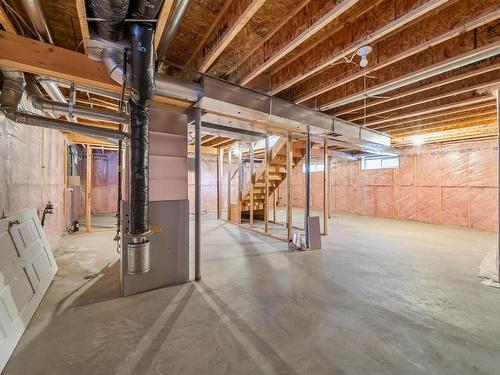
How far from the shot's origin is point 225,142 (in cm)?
638

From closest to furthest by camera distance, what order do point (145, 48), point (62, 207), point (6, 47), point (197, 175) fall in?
point (145, 48)
point (6, 47)
point (197, 175)
point (62, 207)

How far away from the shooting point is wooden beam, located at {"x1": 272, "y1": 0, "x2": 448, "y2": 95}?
1.63 m

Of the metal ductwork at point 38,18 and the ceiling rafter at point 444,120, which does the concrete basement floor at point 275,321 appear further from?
the ceiling rafter at point 444,120

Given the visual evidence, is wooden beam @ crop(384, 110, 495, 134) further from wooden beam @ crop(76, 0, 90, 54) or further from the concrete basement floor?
wooden beam @ crop(76, 0, 90, 54)

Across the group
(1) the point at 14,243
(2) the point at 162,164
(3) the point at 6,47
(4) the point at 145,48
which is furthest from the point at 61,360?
(3) the point at 6,47

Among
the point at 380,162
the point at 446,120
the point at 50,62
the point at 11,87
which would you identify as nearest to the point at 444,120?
the point at 446,120

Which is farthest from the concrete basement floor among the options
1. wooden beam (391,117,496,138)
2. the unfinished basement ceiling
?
wooden beam (391,117,496,138)

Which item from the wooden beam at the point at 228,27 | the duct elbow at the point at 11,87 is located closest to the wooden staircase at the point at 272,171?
the wooden beam at the point at 228,27

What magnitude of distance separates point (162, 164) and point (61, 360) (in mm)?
1715

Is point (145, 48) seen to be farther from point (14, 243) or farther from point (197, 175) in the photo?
point (14, 243)

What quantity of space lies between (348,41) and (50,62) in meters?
2.47

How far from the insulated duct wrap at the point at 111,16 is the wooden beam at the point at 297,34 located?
Answer: 1.20 metres

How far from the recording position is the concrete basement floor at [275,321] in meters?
1.45

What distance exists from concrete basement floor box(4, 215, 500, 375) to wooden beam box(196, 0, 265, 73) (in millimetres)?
2247
